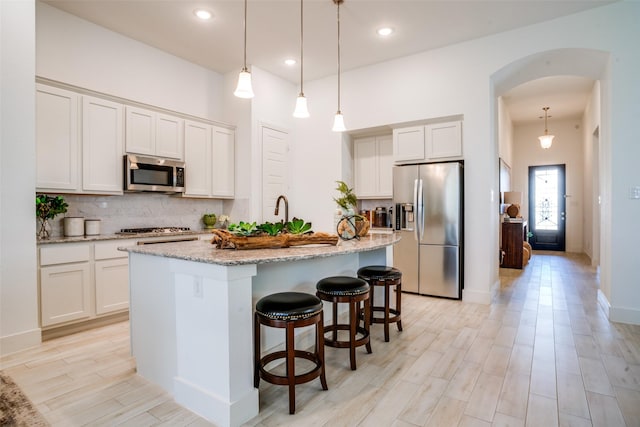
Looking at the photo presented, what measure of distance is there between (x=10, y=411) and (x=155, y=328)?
79cm

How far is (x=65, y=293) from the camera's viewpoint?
3.15 meters

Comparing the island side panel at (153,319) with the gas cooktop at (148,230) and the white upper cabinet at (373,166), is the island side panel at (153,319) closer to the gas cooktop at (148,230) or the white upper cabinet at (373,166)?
the gas cooktop at (148,230)

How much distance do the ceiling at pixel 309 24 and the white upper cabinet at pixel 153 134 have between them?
98cm

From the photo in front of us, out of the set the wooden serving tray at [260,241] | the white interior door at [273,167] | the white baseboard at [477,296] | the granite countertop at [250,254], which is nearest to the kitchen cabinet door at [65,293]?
the granite countertop at [250,254]

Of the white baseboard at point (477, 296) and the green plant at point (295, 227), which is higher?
the green plant at point (295, 227)

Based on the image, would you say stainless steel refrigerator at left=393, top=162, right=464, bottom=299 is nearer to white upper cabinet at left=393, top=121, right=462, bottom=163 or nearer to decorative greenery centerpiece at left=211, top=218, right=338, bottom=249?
white upper cabinet at left=393, top=121, right=462, bottom=163

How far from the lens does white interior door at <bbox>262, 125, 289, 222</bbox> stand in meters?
5.11

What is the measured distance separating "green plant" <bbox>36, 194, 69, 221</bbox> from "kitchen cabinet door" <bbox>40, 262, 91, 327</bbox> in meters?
0.51

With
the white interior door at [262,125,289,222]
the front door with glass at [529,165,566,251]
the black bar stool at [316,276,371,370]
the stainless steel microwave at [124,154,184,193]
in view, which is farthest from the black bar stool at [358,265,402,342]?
the front door with glass at [529,165,566,251]

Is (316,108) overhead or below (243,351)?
overhead

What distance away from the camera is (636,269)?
11.1ft

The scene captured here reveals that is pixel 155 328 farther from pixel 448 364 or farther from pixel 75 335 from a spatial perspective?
pixel 448 364

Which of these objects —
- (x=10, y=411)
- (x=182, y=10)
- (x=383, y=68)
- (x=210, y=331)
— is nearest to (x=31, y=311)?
(x=10, y=411)

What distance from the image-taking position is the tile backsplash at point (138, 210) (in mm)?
3730
